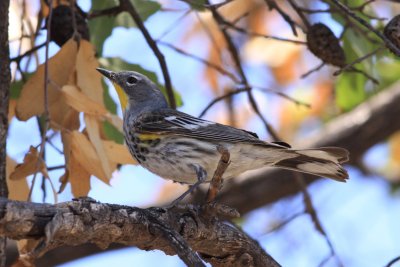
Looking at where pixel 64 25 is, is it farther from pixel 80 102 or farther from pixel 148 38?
pixel 80 102

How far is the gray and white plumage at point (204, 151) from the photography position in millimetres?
4895

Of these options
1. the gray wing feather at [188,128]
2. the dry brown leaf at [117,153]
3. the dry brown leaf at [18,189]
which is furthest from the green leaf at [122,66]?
the dry brown leaf at [18,189]

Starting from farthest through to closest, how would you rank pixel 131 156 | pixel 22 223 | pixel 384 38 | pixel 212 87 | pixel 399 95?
1. pixel 212 87
2. pixel 399 95
3. pixel 131 156
4. pixel 384 38
5. pixel 22 223

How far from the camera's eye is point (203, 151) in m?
4.98

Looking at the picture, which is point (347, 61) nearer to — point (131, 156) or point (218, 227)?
point (131, 156)

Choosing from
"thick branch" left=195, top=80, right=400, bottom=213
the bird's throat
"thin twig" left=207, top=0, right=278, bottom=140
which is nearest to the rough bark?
"thin twig" left=207, top=0, right=278, bottom=140

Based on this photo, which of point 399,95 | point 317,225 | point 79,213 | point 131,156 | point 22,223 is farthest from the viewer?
point 399,95

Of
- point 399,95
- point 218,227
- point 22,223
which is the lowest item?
point 22,223

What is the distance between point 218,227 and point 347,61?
76.2 inches

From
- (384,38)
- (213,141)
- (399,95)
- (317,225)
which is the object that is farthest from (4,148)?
(399,95)

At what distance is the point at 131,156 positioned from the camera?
4.80 meters

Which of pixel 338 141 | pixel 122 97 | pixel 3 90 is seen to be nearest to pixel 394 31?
pixel 3 90

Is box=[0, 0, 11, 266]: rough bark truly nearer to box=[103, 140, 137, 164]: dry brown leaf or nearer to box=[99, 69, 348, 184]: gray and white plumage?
box=[103, 140, 137, 164]: dry brown leaf

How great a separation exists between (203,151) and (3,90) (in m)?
1.37
